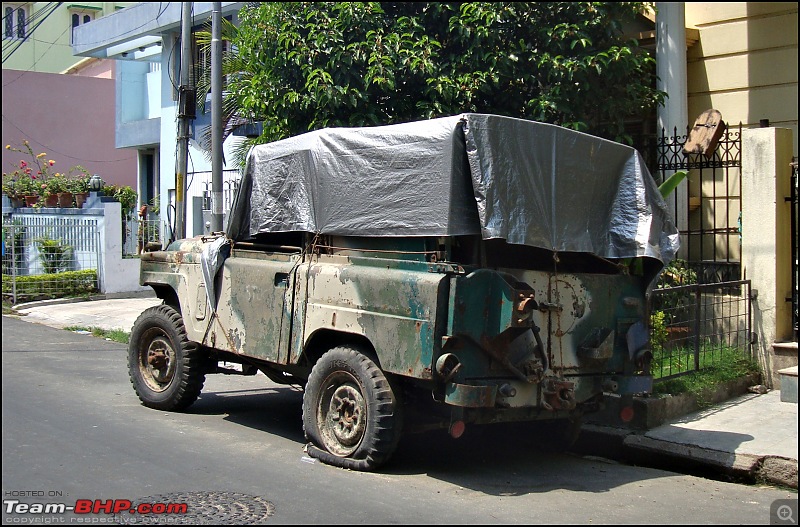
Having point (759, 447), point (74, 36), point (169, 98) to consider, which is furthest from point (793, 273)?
point (74, 36)

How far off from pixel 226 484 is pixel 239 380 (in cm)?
452

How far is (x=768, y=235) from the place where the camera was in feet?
30.7

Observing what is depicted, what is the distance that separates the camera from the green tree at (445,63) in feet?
34.8

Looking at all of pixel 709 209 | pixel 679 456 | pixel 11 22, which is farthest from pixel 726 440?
pixel 11 22

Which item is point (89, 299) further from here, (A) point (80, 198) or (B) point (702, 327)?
(B) point (702, 327)

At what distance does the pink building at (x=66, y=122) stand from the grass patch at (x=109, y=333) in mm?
14531

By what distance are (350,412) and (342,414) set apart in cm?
9

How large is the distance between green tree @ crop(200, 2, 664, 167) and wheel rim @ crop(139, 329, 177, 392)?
12.6 ft

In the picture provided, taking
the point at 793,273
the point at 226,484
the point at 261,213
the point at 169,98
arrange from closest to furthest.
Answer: the point at 226,484 < the point at 261,213 < the point at 793,273 < the point at 169,98

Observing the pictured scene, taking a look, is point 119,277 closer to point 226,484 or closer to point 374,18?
point 374,18

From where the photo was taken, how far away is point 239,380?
33.9 feet

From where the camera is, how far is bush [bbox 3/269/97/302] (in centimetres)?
1836

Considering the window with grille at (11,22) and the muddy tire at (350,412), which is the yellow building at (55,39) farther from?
the muddy tire at (350,412)

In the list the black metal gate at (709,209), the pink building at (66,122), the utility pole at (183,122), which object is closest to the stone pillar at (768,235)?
the black metal gate at (709,209)
